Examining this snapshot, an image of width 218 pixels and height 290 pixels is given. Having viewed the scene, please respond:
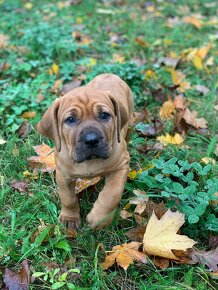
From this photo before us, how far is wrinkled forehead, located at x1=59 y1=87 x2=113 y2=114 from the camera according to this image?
9.91ft

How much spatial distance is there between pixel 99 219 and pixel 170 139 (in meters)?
1.35

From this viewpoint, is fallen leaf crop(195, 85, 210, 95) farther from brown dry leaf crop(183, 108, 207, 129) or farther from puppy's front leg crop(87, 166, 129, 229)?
puppy's front leg crop(87, 166, 129, 229)

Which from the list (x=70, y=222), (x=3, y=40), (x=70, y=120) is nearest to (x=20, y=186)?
(x=70, y=222)

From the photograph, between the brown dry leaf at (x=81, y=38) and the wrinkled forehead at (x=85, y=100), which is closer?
the wrinkled forehead at (x=85, y=100)

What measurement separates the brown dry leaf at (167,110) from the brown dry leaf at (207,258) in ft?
6.18

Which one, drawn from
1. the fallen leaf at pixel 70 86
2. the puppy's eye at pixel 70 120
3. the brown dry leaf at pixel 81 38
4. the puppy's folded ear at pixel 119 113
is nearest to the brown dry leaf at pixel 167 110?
the fallen leaf at pixel 70 86

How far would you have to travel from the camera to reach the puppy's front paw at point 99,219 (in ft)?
10.0

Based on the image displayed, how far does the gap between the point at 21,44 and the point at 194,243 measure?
4224mm

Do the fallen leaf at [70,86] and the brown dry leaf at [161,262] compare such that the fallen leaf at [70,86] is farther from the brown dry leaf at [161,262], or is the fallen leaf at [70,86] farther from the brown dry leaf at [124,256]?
the brown dry leaf at [161,262]

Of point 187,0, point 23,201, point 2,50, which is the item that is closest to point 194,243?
point 23,201

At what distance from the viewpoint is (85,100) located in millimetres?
3043

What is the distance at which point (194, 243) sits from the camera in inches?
114

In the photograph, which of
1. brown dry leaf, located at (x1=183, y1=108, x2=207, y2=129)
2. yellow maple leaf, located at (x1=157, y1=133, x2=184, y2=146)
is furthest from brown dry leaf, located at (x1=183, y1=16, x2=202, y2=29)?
yellow maple leaf, located at (x1=157, y1=133, x2=184, y2=146)

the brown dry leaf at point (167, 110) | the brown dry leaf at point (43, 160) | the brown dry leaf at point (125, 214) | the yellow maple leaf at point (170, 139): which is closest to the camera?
the brown dry leaf at point (125, 214)
